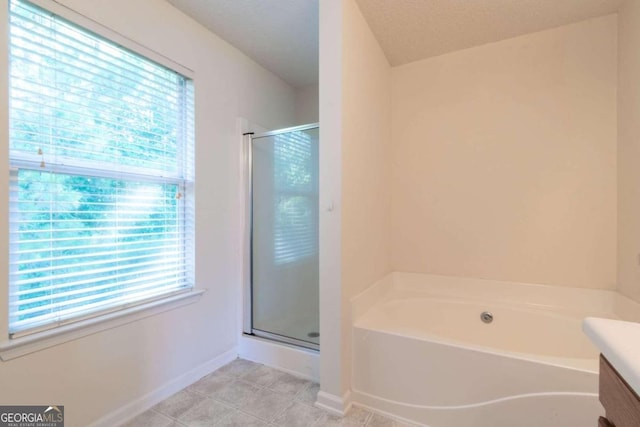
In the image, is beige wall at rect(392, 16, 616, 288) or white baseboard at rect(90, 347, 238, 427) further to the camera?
beige wall at rect(392, 16, 616, 288)

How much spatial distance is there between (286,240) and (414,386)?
1.32 meters

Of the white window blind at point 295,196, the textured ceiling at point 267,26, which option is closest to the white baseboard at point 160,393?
the white window blind at point 295,196

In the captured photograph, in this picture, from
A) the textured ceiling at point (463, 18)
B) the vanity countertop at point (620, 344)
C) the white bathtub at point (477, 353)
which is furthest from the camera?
the textured ceiling at point (463, 18)

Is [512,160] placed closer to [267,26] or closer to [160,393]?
[267,26]

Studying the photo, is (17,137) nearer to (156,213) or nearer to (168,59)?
(156,213)

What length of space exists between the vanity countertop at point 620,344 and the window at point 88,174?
6.31ft

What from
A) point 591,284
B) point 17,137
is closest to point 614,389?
point 591,284

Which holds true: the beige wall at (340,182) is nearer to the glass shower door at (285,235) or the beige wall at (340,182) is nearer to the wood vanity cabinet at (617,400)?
the glass shower door at (285,235)

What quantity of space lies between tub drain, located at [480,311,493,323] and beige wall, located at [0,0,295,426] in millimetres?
1865

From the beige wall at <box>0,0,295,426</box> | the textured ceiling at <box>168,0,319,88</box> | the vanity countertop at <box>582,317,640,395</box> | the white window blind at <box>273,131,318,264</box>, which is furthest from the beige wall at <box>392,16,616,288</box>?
the vanity countertop at <box>582,317,640,395</box>

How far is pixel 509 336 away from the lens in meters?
2.01

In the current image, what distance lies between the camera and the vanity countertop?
0.44 m

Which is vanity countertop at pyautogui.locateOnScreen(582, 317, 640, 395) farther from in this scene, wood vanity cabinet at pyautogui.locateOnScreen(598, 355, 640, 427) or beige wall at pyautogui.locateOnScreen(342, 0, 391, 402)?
beige wall at pyautogui.locateOnScreen(342, 0, 391, 402)

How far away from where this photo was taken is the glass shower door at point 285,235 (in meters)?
2.24
